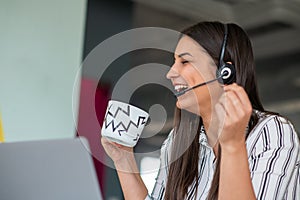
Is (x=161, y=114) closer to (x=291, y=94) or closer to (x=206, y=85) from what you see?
(x=206, y=85)

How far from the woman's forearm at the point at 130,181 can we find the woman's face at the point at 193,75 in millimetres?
202

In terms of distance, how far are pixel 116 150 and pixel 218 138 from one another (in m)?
0.28

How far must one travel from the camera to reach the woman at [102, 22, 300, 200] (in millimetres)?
1072

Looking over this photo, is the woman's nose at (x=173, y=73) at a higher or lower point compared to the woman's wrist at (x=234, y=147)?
higher

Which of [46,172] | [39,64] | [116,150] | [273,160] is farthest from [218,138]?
[39,64]

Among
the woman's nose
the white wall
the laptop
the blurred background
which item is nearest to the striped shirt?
the woman's nose

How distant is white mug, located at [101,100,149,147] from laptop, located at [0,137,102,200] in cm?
20

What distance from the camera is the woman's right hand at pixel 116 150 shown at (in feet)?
4.47

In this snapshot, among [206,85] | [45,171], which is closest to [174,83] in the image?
[206,85]

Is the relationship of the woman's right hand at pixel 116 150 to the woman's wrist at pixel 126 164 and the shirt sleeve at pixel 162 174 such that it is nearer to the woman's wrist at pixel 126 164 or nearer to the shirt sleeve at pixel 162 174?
the woman's wrist at pixel 126 164

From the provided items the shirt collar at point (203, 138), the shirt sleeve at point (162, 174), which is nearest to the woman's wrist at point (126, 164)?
the shirt sleeve at point (162, 174)

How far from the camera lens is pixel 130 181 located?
4.66ft

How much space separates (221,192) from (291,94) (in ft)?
23.6

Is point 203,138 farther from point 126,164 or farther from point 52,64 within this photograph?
point 52,64
